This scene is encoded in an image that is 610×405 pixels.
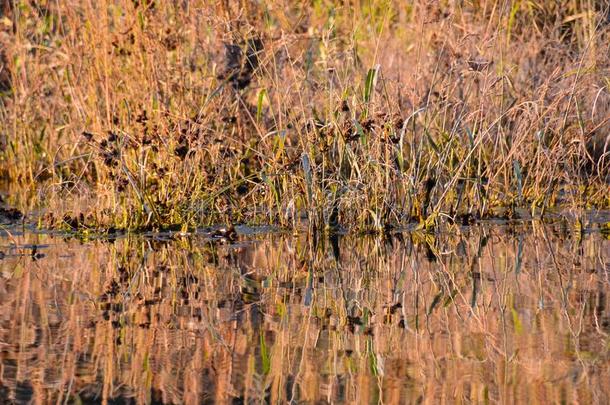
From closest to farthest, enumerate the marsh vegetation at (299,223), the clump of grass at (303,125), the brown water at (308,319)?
the brown water at (308,319) < the marsh vegetation at (299,223) < the clump of grass at (303,125)

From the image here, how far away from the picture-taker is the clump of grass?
8.11 metres

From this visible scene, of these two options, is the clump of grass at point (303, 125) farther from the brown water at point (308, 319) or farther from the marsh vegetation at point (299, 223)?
the brown water at point (308, 319)

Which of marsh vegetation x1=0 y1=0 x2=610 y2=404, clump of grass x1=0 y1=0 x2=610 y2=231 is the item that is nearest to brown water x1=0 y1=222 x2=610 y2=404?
marsh vegetation x1=0 y1=0 x2=610 y2=404

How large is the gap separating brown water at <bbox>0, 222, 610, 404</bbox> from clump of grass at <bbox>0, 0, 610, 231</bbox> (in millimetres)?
334

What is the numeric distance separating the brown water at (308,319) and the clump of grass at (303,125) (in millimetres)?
334

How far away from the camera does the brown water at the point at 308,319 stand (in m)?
4.27

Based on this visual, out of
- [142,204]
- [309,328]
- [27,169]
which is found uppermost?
[309,328]

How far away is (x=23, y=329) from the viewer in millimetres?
5273

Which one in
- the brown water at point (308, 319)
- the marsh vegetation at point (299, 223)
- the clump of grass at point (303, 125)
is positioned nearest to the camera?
the brown water at point (308, 319)

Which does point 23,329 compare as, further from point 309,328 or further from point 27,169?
point 27,169

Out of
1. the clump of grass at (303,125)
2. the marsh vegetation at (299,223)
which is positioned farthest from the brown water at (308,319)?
the clump of grass at (303,125)

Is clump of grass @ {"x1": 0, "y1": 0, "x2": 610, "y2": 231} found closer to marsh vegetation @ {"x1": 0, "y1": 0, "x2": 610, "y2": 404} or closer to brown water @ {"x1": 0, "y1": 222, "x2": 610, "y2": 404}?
marsh vegetation @ {"x1": 0, "y1": 0, "x2": 610, "y2": 404}

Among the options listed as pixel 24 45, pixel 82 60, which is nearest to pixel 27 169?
pixel 24 45

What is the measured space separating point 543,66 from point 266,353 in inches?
264
